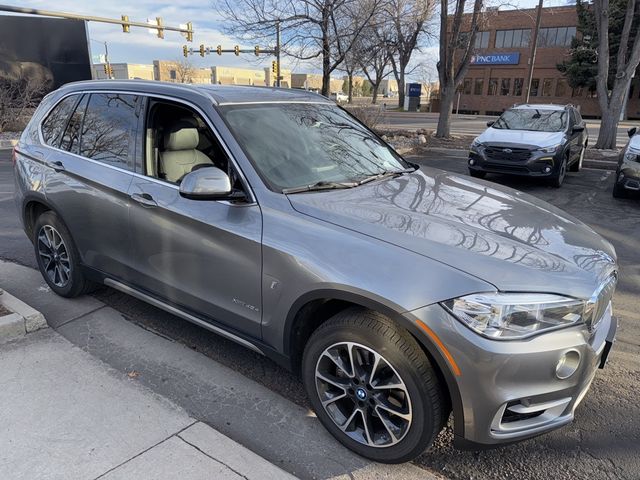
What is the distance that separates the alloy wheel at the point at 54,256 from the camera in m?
4.14

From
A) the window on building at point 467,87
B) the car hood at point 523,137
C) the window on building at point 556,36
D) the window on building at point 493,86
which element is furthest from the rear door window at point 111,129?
the window on building at point 467,87

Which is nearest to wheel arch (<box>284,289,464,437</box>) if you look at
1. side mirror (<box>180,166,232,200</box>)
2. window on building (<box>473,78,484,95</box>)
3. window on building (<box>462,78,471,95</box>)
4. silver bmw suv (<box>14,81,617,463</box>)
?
silver bmw suv (<box>14,81,617,463</box>)

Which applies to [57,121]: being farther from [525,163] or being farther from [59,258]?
[525,163]

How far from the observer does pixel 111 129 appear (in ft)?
11.9

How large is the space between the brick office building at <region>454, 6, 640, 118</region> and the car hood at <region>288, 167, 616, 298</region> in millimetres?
46432

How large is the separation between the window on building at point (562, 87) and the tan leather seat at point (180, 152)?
163 ft

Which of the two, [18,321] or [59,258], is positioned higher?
[59,258]

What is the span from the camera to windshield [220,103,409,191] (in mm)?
2955

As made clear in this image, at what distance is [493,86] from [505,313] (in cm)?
5258

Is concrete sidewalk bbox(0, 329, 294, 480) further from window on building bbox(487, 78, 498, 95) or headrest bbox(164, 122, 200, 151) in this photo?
window on building bbox(487, 78, 498, 95)

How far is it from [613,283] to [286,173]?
1893mm

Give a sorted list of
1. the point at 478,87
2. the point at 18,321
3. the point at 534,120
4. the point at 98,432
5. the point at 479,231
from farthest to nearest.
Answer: the point at 478,87
the point at 534,120
the point at 18,321
the point at 98,432
the point at 479,231

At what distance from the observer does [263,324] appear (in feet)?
9.07

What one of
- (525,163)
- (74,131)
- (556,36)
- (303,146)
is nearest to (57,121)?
(74,131)
